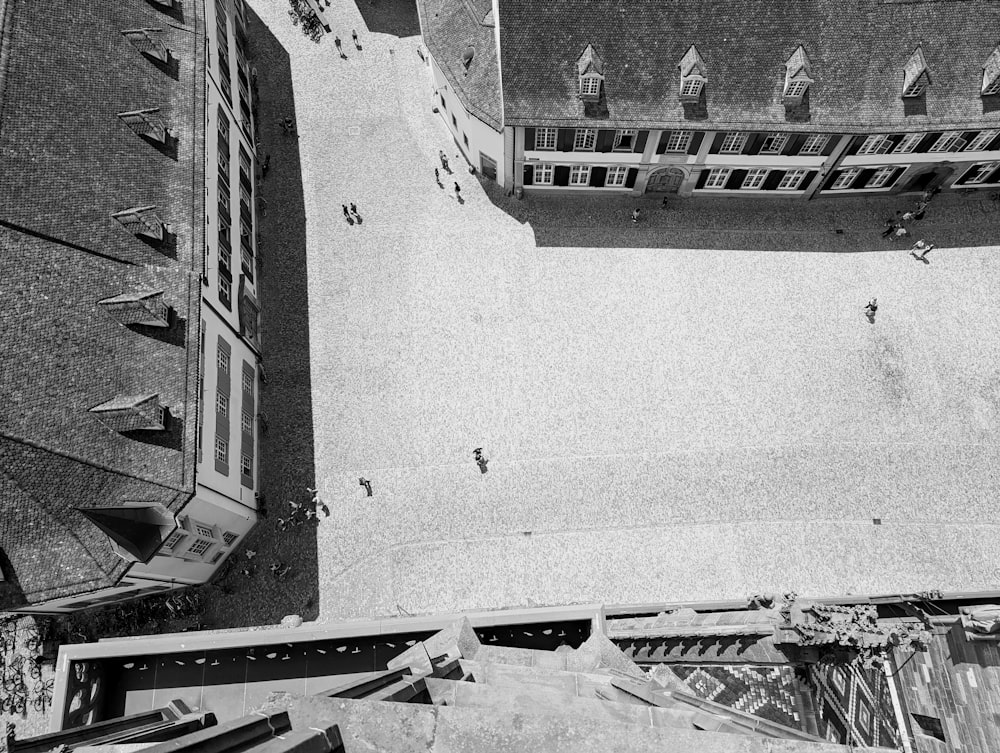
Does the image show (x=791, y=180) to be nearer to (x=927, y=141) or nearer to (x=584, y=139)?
(x=927, y=141)

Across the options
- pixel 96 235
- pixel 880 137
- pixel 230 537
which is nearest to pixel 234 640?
pixel 230 537

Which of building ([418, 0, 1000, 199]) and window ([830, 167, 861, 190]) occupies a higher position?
building ([418, 0, 1000, 199])

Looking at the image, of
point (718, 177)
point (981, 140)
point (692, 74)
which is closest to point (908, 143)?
point (981, 140)

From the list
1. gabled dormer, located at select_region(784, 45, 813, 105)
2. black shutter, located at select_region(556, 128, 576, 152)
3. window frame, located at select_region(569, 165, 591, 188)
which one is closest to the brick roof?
black shutter, located at select_region(556, 128, 576, 152)

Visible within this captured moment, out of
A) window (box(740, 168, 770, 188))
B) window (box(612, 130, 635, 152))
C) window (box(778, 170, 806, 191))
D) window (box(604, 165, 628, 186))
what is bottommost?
window (box(778, 170, 806, 191))

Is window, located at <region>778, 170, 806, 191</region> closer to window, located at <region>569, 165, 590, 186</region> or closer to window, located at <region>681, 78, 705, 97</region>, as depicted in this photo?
window, located at <region>681, 78, 705, 97</region>

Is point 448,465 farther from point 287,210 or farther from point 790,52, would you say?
point 790,52
